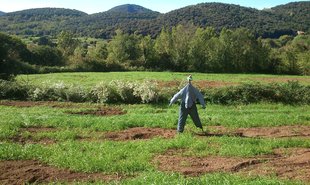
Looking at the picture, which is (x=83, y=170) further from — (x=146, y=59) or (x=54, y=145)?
(x=146, y=59)

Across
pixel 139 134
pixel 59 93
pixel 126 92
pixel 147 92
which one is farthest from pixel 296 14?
pixel 139 134

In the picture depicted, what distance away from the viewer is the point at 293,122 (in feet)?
64.8

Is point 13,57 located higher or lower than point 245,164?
higher

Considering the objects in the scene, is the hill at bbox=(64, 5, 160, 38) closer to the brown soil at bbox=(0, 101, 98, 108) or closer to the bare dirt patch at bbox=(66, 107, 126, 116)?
the brown soil at bbox=(0, 101, 98, 108)

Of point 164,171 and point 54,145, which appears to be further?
point 54,145

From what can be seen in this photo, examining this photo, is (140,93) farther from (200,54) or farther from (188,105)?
(200,54)

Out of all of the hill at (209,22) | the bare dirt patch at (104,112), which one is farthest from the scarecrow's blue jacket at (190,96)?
the hill at (209,22)

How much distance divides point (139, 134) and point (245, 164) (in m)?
5.56

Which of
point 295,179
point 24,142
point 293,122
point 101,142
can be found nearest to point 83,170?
point 101,142

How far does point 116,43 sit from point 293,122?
2273 inches

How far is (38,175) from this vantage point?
11.2 metres

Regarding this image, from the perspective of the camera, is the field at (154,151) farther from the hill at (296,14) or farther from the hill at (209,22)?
the hill at (296,14)

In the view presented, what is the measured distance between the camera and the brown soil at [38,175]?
1084 centimetres

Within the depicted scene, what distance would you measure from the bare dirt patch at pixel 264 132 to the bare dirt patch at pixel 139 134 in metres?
1.45
